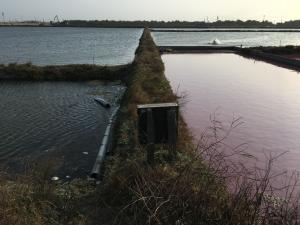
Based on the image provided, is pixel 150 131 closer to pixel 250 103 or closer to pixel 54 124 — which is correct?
pixel 54 124

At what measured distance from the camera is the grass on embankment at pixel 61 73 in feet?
88.2

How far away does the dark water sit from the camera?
11.2m

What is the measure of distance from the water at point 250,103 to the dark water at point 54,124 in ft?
9.99

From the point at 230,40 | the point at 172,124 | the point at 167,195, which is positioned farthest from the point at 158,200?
the point at 230,40

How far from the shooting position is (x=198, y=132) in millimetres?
12469

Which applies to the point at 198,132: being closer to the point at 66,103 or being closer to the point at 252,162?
the point at 252,162

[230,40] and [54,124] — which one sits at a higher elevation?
[54,124]

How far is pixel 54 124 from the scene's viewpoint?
14961 millimetres

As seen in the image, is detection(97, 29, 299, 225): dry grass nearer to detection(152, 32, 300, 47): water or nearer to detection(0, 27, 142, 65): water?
detection(0, 27, 142, 65): water

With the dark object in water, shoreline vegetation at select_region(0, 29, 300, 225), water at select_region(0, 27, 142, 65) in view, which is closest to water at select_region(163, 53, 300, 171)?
shoreline vegetation at select_region(0, 29, 300, 225)

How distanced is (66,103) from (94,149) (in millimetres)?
7536

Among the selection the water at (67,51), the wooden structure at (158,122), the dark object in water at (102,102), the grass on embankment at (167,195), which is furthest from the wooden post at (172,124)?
the water at (67,51)

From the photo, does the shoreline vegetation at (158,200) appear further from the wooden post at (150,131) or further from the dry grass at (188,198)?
the wooden post at (150,131)

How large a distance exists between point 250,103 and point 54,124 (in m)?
7.45
